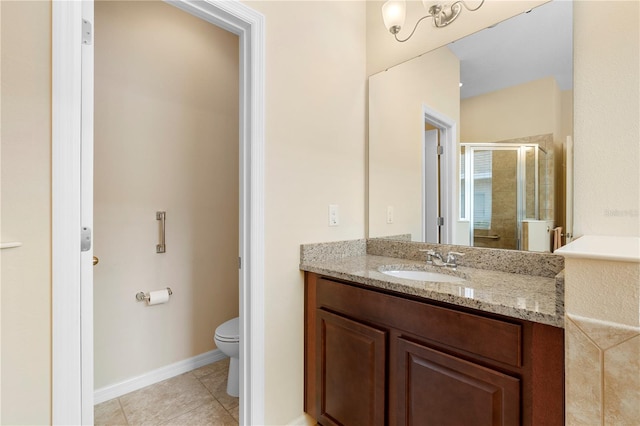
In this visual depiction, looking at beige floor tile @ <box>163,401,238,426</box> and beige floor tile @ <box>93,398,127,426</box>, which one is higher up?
beige floor tile @ <box>163,401,238,426</box>

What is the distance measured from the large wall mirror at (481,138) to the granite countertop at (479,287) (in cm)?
21

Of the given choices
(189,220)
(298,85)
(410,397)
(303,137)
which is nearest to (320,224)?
(303,137)

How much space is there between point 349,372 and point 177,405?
3.82 ft

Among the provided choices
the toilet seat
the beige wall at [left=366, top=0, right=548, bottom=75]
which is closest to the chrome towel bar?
the toilet seat

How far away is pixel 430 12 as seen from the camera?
162 cm

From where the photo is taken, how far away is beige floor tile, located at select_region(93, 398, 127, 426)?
1672mm

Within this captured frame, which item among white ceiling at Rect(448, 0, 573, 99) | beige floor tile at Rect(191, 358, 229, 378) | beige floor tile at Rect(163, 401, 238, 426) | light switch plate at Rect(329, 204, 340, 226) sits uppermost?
white ceiling at Rect(448, 0, 573, 99)

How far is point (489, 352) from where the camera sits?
3.10ft

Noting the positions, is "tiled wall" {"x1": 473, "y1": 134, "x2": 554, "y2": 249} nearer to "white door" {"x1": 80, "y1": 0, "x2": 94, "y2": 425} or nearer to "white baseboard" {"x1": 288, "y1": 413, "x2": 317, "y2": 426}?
"white baseboard" {"x1": 288, "y1": 413, "x2": 317, "y2": 426}

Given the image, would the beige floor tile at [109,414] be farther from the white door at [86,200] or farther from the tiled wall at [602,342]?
the tiled wall at [602,342]

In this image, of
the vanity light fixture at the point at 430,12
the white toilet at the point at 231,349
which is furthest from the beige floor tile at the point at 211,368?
the vanity light fixture at the point at 430,12

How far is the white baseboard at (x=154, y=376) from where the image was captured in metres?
1.87

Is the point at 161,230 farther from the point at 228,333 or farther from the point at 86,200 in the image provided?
the point at 86,200

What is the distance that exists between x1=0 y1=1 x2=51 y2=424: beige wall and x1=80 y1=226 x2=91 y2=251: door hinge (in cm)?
8
